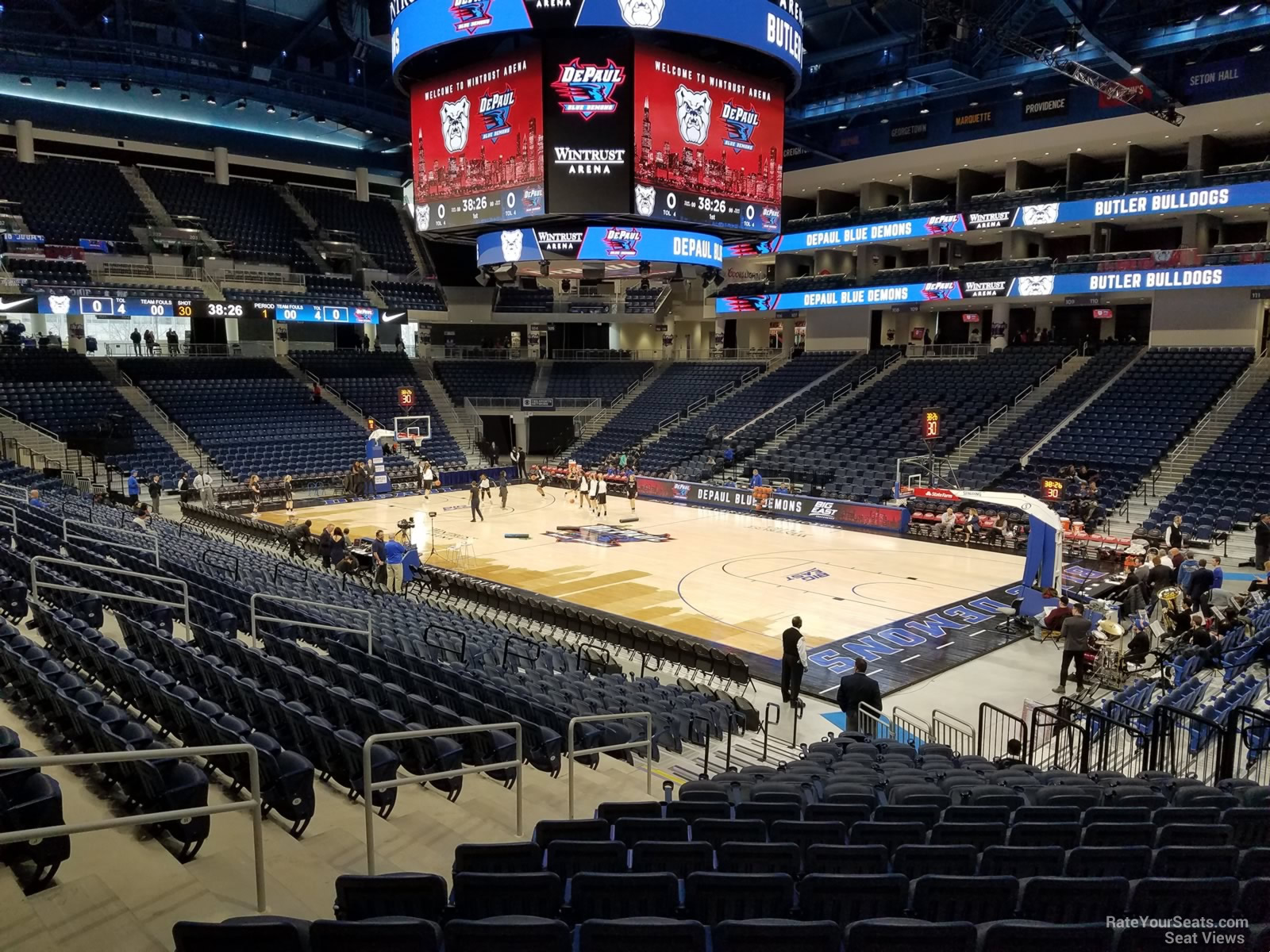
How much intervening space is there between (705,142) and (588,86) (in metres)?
2.89

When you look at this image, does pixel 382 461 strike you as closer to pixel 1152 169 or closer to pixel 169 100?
pixel 169 100

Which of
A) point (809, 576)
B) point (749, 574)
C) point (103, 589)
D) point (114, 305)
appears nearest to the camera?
point (103, 589)

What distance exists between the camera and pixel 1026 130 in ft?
105

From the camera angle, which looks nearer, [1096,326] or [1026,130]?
[1026,130]

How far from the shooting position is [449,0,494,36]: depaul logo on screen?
1823 cm

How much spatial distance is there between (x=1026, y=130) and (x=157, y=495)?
105 feet

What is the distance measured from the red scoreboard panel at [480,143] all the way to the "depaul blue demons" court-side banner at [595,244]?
783 millimetres

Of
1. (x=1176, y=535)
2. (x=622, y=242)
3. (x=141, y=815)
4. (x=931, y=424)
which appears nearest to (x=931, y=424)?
(x=931, y=424)

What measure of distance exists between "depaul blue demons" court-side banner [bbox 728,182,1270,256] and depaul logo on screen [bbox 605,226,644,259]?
52.4 ft

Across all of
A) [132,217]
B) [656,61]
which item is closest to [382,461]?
[132,217]

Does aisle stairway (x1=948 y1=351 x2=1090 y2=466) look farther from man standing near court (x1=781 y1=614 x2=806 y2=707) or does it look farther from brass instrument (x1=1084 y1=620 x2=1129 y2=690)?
man standing near court (x1=781 y1=614 x2=806 y2=707)

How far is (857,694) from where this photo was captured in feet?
36.8

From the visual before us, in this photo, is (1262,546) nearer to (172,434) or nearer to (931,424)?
(931,424)

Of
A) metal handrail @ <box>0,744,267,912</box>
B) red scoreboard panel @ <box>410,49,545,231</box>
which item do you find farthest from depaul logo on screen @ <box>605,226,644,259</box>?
Result: metal handrail @ <box>0,744,267,912</box>
